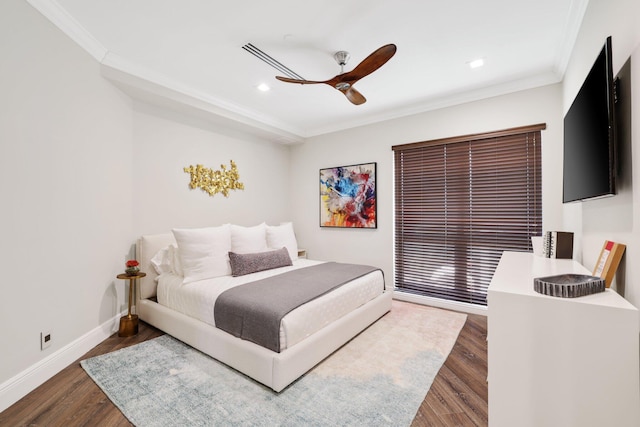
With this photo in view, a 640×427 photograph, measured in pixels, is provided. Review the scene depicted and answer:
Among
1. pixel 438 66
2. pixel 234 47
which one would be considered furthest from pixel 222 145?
pixel 438 66

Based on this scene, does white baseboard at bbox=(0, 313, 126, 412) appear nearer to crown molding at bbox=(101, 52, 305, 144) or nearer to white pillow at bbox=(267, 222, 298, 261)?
white pillow at bbox=(267, 222, 298, 261)

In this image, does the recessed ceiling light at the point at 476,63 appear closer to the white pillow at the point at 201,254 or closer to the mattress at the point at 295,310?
the mattress at the point at 295,310

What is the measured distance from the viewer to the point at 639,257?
111 centimetres

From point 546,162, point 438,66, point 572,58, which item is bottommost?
point 546,162

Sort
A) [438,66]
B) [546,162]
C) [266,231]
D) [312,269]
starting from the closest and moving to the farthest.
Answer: [438,66] < [546,162] < [312,269] < [266,231]

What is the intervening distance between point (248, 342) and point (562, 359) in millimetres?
1892

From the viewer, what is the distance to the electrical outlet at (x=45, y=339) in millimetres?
2096

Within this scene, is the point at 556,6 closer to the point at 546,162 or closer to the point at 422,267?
the point at 546,162

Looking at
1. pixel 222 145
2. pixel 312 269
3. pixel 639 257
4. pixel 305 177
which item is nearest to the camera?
pixel 639 257

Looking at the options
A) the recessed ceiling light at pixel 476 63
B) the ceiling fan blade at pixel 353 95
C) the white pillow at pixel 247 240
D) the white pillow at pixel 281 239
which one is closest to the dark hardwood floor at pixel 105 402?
the white pillow at pixel 247 240

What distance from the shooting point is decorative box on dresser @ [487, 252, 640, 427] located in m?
1.03

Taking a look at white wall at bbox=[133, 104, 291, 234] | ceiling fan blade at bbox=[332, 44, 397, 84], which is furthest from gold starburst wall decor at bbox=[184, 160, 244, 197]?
ceiling fan blade at bbox=[332, 44, 397, 84]

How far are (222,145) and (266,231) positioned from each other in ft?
4.85

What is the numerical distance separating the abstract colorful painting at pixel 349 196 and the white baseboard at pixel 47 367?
3276 mm
